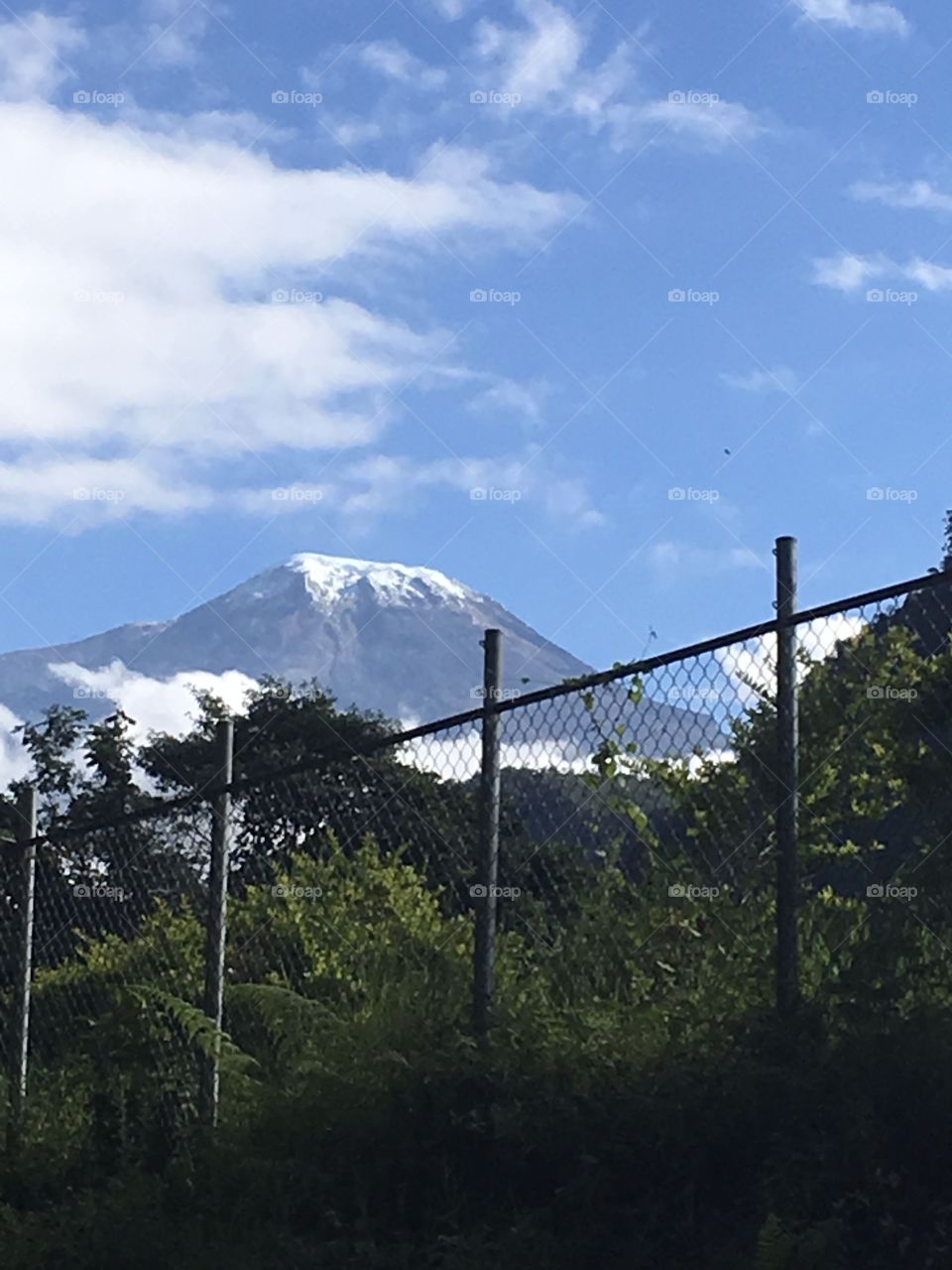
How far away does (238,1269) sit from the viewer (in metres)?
5.48

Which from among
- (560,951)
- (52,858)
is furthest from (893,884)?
(52,858)

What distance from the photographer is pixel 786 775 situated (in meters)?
5.54

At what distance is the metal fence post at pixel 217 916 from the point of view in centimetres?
730

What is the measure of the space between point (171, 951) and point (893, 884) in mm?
7019

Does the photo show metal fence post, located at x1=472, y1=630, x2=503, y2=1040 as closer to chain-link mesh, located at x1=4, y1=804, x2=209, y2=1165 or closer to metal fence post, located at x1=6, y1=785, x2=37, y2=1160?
chain-link mesh, located at x1=4, y1=804, x2=209, y2=1165

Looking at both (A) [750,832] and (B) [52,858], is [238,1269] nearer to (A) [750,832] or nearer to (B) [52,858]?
(A) [750,832]

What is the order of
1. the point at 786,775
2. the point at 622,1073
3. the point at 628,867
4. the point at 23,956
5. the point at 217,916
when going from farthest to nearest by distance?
the point at 23,956 < the point at 217,916 < the point at 628,867 < the point at 786,775 < the point at 622,1073

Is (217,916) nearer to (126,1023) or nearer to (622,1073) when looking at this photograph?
(126,1023)

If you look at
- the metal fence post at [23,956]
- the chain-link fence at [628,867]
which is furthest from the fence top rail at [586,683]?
the metal fence post at [23,956]

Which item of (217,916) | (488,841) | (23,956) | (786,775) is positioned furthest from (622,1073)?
(23,956)

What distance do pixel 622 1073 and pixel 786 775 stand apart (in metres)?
1.11

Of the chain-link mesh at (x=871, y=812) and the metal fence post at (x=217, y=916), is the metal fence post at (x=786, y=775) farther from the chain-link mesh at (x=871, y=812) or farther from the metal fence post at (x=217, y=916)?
the metal fence post at (x=217, y=916)

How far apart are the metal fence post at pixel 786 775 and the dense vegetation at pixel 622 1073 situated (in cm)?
8

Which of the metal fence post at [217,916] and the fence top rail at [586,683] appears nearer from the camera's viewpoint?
the fence top rail at [586,683]
